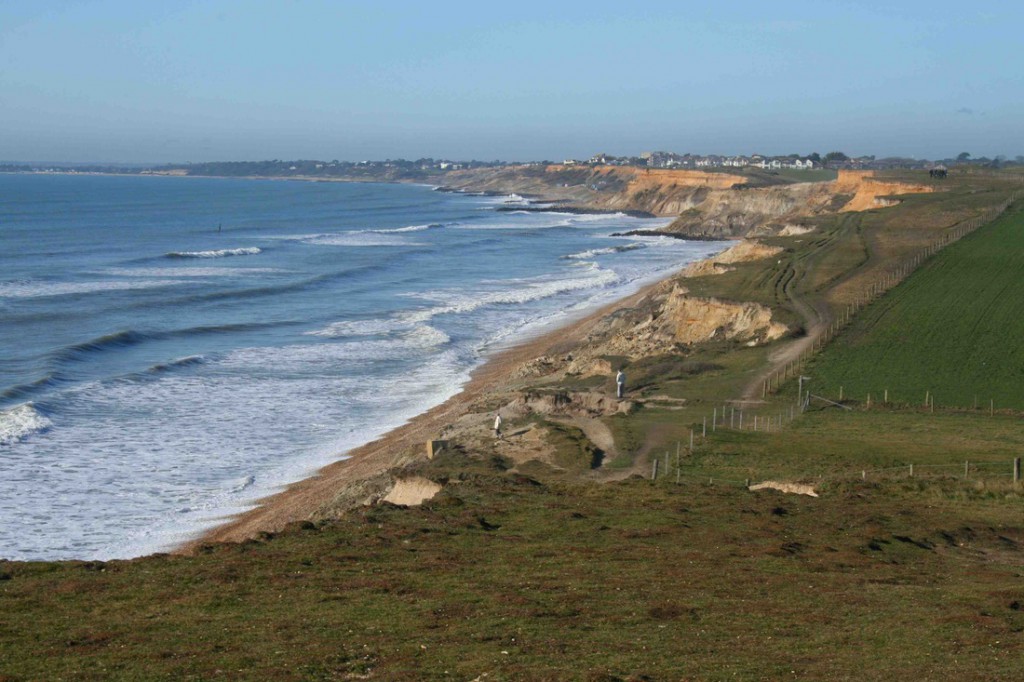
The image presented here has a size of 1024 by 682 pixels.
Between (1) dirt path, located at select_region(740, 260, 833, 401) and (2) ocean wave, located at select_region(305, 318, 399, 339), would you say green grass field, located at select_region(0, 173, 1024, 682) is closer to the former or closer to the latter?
(1) dirt path, located at select_region(740, 260, 833, 401)

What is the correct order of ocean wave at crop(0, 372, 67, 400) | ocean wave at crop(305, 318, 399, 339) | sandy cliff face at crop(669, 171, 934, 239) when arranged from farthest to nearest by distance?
sandy cliff face at crop(669, 171, 934, 239)
ocean wave at crop(305, 318, 399, 339)
ocean wave at crop(0, 372, 67, 400)

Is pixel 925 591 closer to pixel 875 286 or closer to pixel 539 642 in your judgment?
pixel 539 642

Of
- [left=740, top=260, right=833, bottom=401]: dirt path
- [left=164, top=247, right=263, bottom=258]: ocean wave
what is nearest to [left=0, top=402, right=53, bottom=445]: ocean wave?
[left=740, top=260, right=833, bottom=401]: dirt path

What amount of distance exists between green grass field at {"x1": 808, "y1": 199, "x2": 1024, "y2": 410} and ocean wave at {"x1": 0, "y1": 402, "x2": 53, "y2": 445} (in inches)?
941

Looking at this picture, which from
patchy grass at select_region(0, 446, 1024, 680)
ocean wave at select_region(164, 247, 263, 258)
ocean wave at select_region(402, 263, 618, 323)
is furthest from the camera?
ocean wave at select_region(164, 247, 263, 258)

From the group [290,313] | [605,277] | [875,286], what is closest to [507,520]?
[875,286]

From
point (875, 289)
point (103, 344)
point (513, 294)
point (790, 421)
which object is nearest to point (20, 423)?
point (103, 344)

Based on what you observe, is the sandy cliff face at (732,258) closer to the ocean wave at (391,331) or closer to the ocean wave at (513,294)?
the ocean wave at (513,294)

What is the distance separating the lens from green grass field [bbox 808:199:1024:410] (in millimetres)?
34531

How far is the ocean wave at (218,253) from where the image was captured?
95188 millimetres

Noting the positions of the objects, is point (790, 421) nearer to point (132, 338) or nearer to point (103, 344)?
point (103, 344)

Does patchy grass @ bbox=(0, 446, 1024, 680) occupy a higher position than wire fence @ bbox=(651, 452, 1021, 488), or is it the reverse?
patchy grass @ bbox=(0, 446, 1024, 680)

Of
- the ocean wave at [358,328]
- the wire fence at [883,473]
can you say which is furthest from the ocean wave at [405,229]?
the wire fence at [883,473]

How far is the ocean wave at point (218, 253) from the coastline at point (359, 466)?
172 feet
